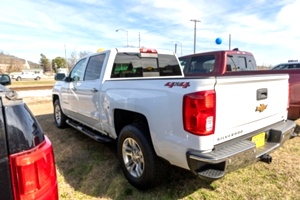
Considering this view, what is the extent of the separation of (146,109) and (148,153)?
0.54 m

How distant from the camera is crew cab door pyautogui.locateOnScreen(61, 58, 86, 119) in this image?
4969mm

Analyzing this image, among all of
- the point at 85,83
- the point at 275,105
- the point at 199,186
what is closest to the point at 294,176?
the point at 275,105

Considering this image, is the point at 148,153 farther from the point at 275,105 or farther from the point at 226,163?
the point at 275,105

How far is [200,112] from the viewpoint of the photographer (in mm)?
2258

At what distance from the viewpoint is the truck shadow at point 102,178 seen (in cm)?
308

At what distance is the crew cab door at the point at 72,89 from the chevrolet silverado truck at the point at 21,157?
3487 mm

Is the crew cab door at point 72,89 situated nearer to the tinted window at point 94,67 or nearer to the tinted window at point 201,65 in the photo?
the tinted window at point 94,67

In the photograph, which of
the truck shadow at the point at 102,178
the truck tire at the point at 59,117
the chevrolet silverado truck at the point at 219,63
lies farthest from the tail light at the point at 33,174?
the truck tire at the point at 59,117

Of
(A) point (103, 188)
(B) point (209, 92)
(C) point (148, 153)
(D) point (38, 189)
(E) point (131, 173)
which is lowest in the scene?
(A) point (103, 188)

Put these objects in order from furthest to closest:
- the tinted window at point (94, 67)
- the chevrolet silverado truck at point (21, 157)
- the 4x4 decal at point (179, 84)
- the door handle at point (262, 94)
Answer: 1. the tinted window at point (94, 67)
2. the door handle at point (262, 94)
3. the 4x4 decal at point (179, 84)
4. the chevrolet silverado truck at point (21, 157)

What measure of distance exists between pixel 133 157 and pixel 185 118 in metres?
1.26

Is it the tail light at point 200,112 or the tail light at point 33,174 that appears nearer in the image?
the tail light at point 33,174

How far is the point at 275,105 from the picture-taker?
10.4ft

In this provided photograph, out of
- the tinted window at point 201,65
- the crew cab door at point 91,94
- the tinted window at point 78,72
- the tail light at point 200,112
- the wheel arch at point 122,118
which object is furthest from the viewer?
the tinted window at point 201,65
